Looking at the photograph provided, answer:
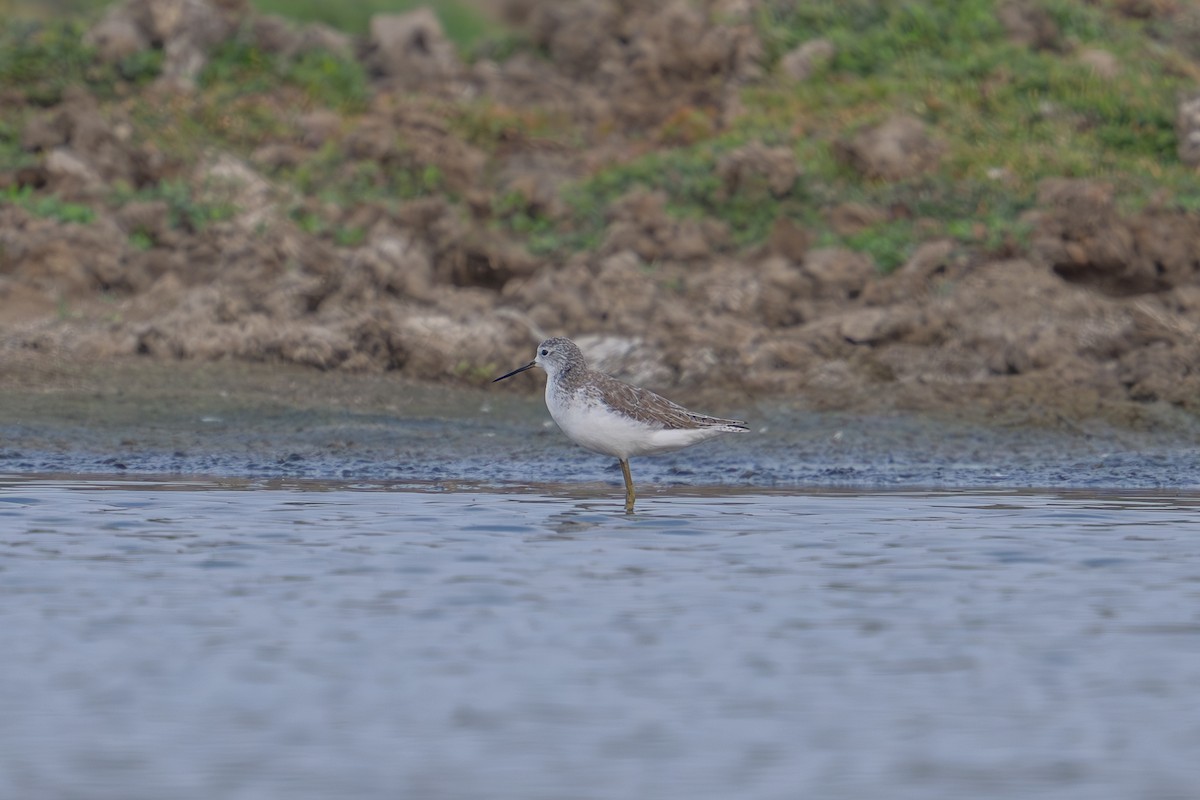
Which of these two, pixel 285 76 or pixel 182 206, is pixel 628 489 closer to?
pixel 182 206

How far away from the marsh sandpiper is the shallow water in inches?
14.8

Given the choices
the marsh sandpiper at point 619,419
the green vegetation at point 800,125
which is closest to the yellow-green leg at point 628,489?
the marsh sandpiper at point 619,419

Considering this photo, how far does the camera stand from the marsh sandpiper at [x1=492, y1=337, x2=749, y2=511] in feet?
33.4

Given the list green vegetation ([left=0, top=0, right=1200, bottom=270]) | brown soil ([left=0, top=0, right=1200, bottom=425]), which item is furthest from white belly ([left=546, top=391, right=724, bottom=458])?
green vegetation ([left=0, top=0, right=1200, bottom=270])

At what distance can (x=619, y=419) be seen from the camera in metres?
10.2

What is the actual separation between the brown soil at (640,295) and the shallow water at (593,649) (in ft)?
10.5

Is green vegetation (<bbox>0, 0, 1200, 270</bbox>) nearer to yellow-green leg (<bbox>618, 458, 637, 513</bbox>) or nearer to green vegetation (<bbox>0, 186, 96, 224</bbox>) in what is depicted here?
green vegetation (<bbox>0, 186, 96, 224</bbox>)

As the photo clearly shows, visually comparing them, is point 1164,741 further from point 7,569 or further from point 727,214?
point 727,214

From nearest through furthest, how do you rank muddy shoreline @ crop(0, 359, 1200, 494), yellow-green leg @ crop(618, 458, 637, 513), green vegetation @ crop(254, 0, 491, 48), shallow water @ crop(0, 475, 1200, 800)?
shallow water @ crop(0, 475, 1200, 800)
yellow-green leg @ crop(618, 458, 637, 513)
muddy shoreline @ crop(0, 359, 1200, 494)
green vegetation @ crop(254, 0, 491, 48)

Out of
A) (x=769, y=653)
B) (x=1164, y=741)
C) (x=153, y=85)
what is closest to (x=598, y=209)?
(x=153, y=85)

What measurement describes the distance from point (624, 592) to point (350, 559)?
4.43 ft

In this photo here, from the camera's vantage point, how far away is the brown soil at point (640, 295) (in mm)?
13352

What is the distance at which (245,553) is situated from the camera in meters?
8.52

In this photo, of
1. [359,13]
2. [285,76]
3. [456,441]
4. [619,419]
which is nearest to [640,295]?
[456,441]
